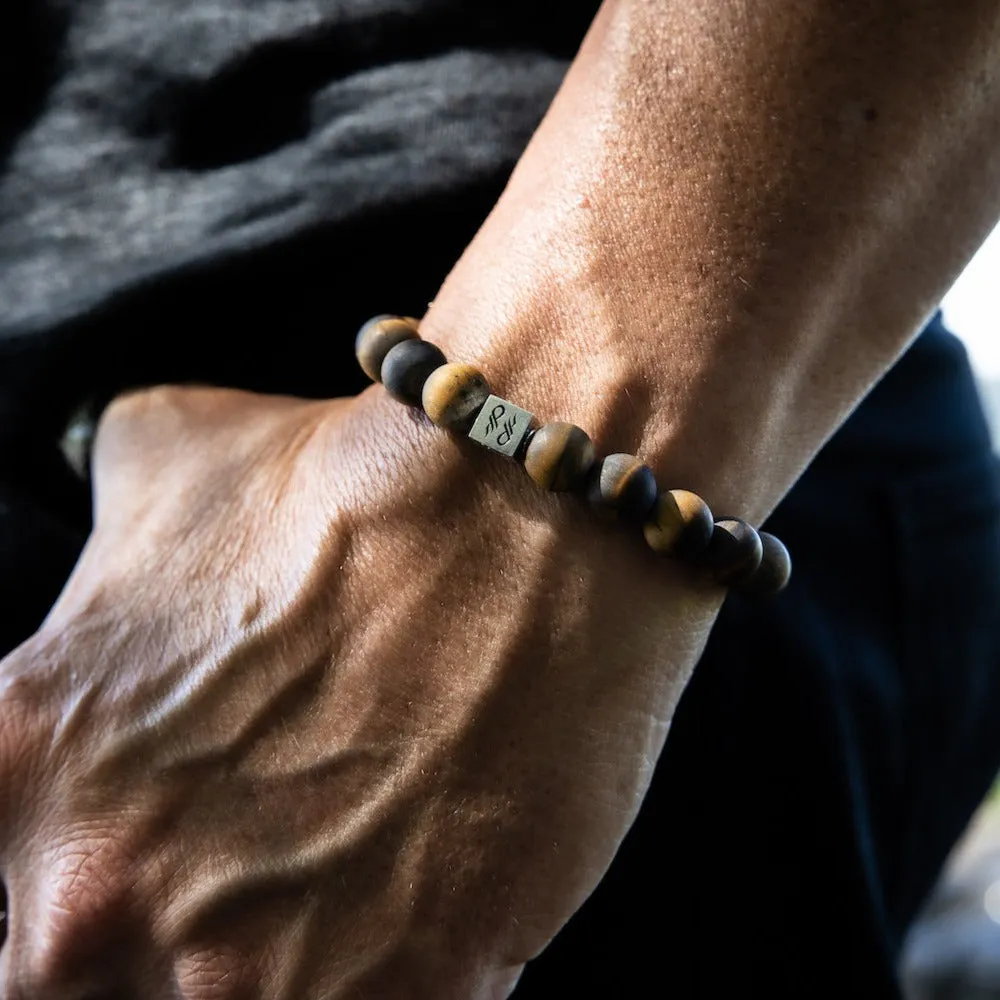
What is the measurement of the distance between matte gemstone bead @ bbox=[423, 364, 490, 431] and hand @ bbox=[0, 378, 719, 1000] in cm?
3

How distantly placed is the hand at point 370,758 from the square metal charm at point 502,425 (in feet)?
0.08

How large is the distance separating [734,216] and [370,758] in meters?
0.42

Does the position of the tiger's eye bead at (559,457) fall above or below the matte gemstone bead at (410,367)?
above

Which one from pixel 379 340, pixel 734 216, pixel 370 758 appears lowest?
pixel 370 758

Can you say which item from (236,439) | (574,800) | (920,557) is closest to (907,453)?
(920,557)

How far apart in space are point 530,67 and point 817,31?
308 mm

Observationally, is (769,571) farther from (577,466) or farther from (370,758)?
(370,758)

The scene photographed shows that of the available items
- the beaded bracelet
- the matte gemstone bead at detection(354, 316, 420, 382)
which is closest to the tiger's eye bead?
the beaded bracelet

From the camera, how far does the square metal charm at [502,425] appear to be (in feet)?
2.09

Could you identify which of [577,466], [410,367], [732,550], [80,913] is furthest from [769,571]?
[80,913]

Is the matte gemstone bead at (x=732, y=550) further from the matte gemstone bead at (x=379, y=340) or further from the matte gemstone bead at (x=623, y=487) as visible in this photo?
the matte gemstone bead at (x=379, y=340)

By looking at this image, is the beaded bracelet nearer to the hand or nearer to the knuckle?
the hand

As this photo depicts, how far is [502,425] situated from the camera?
0.64 m

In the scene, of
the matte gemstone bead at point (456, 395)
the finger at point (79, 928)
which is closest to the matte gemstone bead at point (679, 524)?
the matte gemstone bead at point (456, 395)
